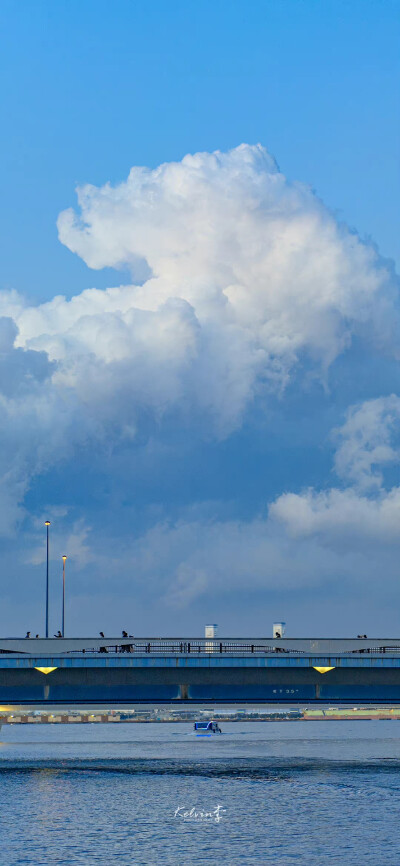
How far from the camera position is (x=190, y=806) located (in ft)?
289

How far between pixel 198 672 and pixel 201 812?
26.4m

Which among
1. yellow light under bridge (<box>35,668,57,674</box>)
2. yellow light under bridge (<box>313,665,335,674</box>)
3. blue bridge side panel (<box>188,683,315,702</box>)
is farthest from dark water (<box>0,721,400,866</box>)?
yellow light under bridge (<box>35,668,57,674</box>)

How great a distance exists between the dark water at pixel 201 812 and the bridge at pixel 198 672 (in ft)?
25.0

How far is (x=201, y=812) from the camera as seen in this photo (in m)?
84.4

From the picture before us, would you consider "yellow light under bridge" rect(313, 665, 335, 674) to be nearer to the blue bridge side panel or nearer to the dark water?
the blue bridge side panel

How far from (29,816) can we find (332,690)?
3984cm

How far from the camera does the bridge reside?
4235 inches

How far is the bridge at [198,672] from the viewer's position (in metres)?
108

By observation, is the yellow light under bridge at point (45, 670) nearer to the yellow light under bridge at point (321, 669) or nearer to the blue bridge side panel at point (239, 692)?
the blue bridge side panel at point (239, 692)

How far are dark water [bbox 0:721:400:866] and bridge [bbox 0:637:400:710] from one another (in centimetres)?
761

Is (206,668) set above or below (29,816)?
above

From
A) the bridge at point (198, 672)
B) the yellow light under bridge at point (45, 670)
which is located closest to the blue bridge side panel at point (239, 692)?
the bridge at point (198, 672)

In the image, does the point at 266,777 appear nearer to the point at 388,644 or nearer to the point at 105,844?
the point at 388,644

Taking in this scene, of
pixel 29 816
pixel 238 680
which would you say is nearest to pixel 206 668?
pixel 238 680
